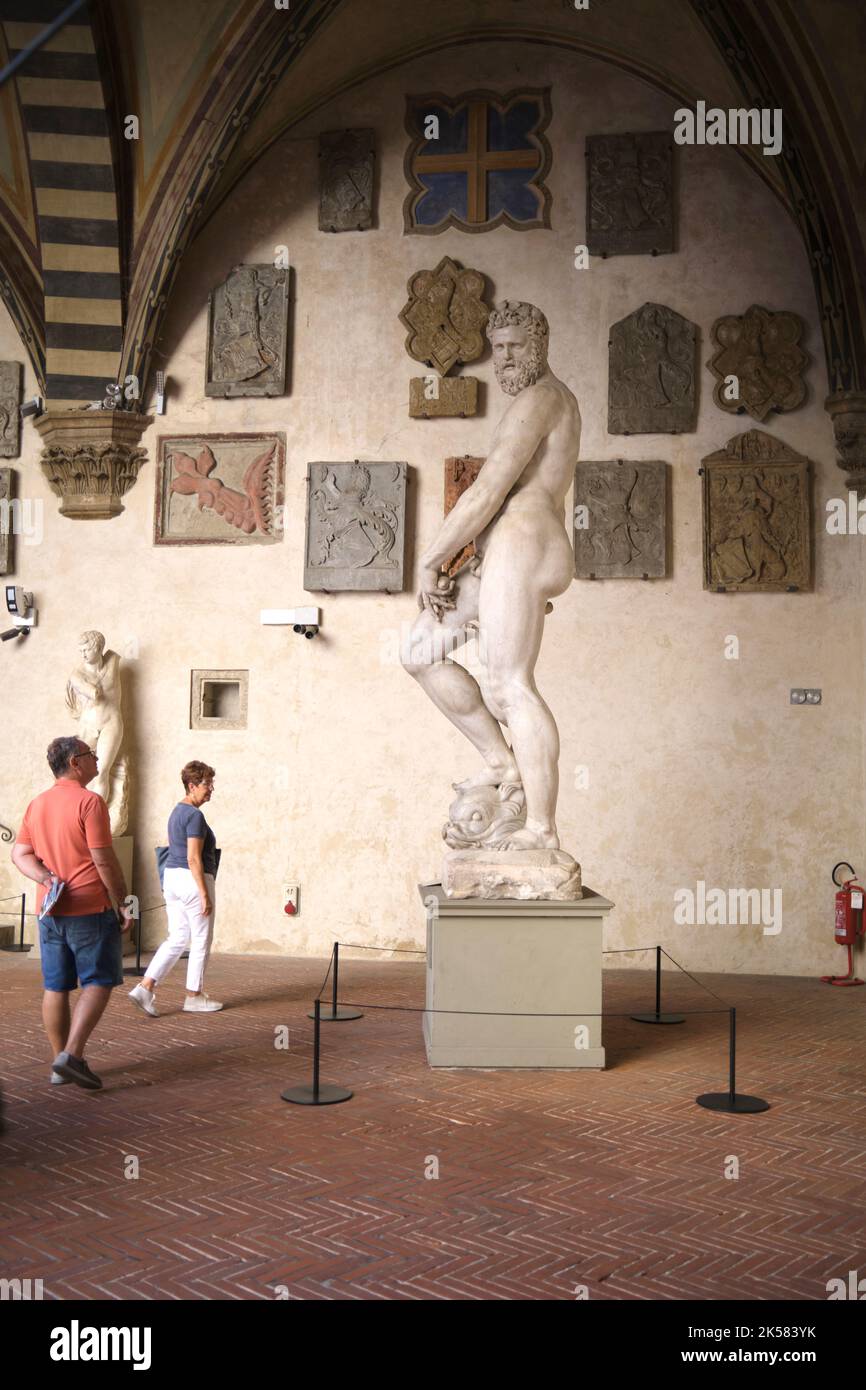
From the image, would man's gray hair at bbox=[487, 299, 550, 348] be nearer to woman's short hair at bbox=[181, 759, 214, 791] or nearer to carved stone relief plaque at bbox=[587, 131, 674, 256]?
woman's short hair at bbox=[181, 759, 214, 791]

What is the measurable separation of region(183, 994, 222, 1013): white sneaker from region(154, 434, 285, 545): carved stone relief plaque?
13.6 feet

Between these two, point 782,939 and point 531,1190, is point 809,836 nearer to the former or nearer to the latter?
point 782,939

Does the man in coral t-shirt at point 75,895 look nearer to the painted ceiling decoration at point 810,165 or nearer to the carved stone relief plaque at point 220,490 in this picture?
the carved stone relief plaque at point 220,490

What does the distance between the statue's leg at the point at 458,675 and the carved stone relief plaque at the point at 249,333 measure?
464cm

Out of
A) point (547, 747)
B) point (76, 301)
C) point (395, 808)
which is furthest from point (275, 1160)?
point (76, 301)

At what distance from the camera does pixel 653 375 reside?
1019 centimetres

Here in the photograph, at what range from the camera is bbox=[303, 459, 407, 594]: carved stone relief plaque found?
1037 centimetres

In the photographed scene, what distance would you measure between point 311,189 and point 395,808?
5226mm

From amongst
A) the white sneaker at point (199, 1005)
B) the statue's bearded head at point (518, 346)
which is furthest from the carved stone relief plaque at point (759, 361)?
the white sneaker at point (199, 1005)

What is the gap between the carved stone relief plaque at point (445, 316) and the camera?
10359 millimetres

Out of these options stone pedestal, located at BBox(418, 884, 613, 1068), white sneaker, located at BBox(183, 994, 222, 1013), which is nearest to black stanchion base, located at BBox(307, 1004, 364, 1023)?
white sneaker, located at BBox(183, 994, 222, 1013)

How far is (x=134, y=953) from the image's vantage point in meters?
10.3

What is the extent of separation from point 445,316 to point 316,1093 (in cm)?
679

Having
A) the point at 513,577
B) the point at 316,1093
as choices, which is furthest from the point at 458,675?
the point at 316,1093
